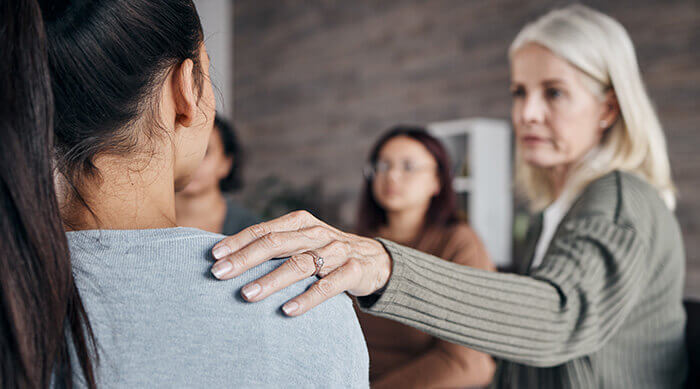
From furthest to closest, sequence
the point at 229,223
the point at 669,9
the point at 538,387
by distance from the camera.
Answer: the point at 669,9
the point at 229,223
the point at 538,387

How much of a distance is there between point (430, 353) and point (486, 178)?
1706mm

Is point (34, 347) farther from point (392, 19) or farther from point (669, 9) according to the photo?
point (392, 19)

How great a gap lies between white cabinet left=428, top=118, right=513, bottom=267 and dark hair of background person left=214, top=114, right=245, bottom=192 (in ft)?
4.43

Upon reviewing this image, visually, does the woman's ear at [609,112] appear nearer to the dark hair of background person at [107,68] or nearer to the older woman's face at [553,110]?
the older woman's face at [553,110]

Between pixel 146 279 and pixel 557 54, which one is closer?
pixel 146 279

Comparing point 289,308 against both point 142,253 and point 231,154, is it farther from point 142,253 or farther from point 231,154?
point 231,154

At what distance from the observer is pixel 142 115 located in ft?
2.01

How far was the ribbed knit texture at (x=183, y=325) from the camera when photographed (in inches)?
21.0

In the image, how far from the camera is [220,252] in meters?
0.57

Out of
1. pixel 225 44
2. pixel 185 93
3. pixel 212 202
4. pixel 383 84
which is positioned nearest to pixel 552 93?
pixel 185 93

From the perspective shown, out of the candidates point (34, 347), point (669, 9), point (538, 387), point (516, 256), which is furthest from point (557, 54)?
point (516, 256)

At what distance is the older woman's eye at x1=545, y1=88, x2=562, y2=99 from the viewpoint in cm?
121

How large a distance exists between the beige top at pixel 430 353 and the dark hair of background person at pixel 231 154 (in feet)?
3.15

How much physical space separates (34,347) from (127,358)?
0.28 ft
